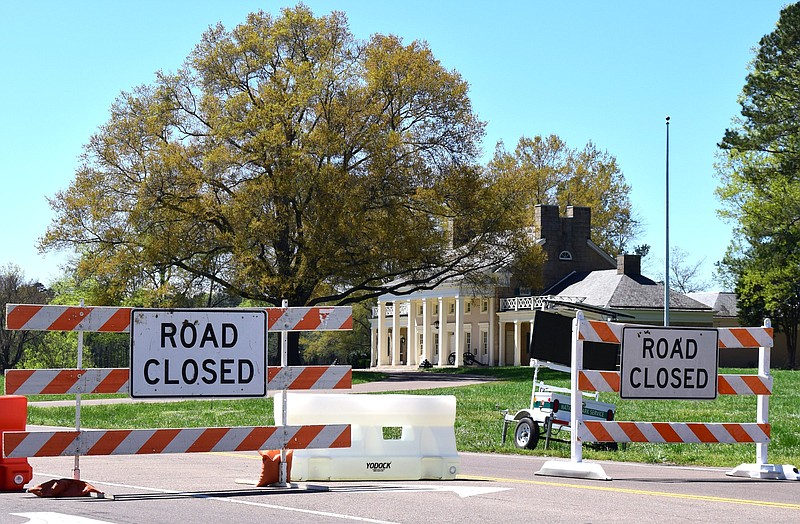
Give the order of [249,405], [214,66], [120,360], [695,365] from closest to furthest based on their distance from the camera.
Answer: [695,365] → [249,405] → [214,66] → [120,360]

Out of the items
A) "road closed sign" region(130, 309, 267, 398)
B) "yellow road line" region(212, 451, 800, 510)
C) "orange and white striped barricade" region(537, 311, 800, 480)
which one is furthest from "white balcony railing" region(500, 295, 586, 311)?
"road closed sign" region(130, 309, 267, 398)

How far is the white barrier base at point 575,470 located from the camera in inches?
492

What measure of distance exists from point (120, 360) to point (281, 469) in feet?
333

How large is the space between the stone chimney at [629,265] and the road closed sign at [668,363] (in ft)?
217

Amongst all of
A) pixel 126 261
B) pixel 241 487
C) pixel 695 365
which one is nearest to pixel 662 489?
pixel 695 365

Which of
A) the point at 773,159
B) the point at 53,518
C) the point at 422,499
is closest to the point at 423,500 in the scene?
the point at 422,499

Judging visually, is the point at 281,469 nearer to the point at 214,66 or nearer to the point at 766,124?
the point at 214,66

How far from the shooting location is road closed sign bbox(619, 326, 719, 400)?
12562 millimetres

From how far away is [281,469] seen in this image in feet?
37.8

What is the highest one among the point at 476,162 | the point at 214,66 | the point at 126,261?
the point at 214,66

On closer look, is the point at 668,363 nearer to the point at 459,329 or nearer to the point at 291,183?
the point at 291,183

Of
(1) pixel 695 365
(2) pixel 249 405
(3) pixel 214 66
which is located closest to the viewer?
(1) pixel 695 365

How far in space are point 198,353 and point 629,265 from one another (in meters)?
69.7

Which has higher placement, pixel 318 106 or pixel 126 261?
pixel 318 106
